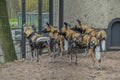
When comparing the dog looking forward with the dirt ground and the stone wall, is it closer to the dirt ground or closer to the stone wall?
the dirt ground

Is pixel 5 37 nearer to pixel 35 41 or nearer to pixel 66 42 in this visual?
pixel 35 41

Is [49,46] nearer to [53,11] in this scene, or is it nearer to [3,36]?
[3,36]

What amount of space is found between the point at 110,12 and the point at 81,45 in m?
4.39

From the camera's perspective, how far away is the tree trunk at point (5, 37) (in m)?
→ 11.3

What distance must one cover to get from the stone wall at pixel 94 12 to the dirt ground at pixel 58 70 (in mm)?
3101

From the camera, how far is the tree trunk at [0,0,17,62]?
37.1ft

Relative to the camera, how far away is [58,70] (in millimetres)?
9328

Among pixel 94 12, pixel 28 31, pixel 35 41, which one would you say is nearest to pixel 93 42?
pixel 35 41

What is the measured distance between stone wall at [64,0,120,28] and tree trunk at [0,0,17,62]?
9.94ft

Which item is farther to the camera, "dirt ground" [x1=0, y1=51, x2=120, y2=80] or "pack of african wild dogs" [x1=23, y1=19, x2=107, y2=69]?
"pack of african wild dogs" [x1=23, y1=19, x2=107, y2=69]

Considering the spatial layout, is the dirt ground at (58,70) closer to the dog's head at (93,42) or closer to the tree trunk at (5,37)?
the dog's head at (93,42)

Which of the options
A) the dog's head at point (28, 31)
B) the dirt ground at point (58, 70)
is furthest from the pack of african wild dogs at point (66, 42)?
the dirt ground at point (58, 70)

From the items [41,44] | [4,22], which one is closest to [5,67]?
[41,44]

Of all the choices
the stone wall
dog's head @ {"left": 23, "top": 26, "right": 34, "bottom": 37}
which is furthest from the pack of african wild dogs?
the stone wall
